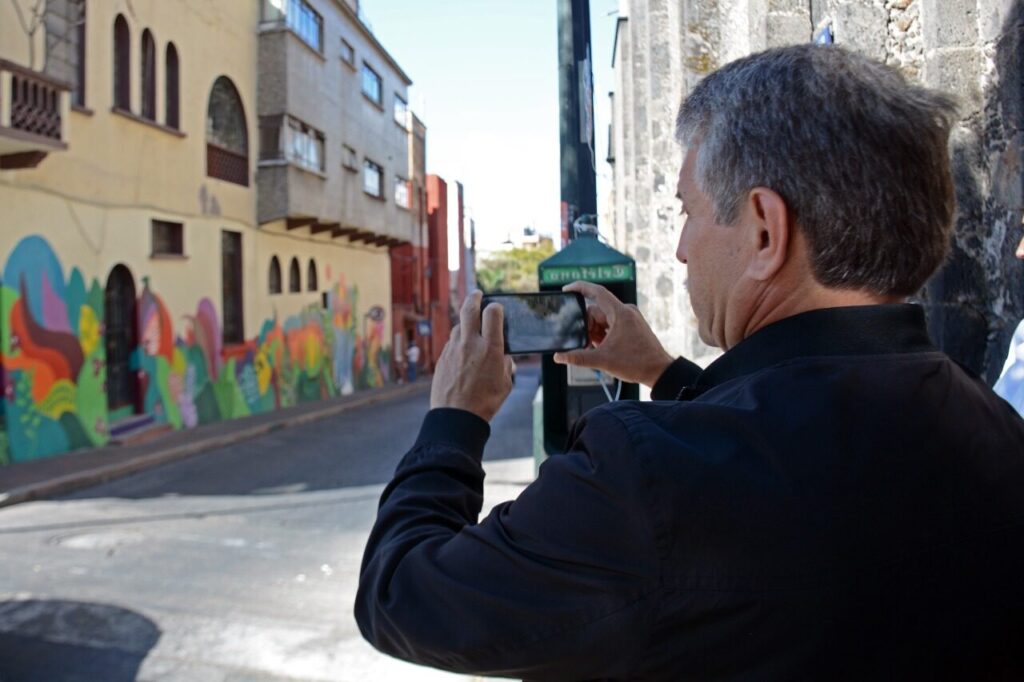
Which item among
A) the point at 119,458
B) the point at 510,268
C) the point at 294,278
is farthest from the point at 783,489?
the point at 510,268

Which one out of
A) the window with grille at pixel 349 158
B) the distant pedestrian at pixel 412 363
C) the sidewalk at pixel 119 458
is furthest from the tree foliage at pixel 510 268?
the sidewalk at pixel 119 458

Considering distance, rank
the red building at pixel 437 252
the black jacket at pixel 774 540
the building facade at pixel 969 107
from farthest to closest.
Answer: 1. the red building at pixel 437 252
2. the building facade at pixel 969 107
3. the black jacket at pixel 774 540

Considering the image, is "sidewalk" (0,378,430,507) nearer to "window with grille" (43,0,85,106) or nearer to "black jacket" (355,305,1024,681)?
"window with grille" (43,0,85,106)

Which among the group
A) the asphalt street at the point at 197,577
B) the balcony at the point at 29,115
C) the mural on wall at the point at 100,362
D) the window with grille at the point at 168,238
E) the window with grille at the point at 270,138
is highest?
the window with grille at the point at 270,138

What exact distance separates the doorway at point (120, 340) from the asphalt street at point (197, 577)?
3.36m

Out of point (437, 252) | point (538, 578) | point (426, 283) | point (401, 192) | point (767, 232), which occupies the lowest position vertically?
point (538, 578)

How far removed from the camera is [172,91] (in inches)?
674

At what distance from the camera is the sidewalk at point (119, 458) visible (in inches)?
430

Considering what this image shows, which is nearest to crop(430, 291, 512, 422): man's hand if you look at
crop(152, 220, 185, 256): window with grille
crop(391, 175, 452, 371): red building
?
crop(152, 220, 185, 256): window with grille

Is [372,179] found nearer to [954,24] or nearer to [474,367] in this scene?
[954,24]

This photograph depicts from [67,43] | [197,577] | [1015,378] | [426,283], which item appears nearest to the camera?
[1015,378]

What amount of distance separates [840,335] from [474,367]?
563mm

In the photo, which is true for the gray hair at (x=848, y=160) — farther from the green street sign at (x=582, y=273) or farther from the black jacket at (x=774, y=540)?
the green street sign at (x=582, y=273)

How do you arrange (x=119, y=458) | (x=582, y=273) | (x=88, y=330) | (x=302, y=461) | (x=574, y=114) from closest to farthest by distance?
(x=582, y=273)
(x=574, y=114)
(x=119, y=458)
(x=302, y=461)
(x=88, y=330)
